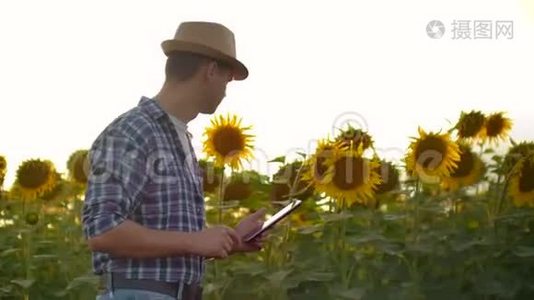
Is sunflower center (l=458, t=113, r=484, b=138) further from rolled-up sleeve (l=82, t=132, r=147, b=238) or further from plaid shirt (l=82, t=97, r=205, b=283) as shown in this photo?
rolled-up sleeve (l=82, t=132, r=147, b=238)

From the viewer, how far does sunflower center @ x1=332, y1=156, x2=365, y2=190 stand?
576cm

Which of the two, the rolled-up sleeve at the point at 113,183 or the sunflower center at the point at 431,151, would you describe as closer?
the rolled-up sleeve at the point at 113,183

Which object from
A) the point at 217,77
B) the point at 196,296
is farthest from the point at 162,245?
the point at 217,77

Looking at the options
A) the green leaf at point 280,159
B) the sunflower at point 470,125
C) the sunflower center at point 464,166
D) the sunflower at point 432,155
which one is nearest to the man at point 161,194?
the green leaf at point 280,159

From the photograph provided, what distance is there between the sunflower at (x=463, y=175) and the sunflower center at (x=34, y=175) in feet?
8.84

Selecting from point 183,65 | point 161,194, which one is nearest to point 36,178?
point 183,65

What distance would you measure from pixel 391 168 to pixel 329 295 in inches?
34.6

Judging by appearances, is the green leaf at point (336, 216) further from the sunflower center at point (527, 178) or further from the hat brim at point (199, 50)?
the hat brim at point (199, 50)

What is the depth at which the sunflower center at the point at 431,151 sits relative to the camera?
20.5ft

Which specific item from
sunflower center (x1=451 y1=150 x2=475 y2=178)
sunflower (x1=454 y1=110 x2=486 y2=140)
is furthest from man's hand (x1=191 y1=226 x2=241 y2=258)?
sunflower (x1=454 y1=110 x2=486 y2=140)

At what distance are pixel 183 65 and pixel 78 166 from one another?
386 cm

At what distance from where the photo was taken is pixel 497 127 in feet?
23.9

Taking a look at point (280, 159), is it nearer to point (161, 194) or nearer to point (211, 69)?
point (211, 69)

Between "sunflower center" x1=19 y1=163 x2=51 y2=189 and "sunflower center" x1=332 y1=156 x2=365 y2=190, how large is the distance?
104 inches
